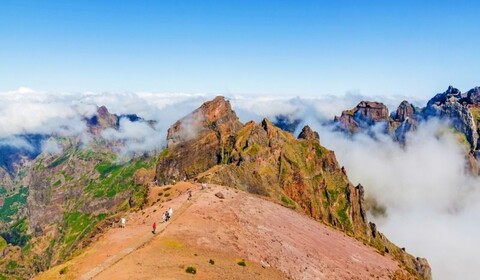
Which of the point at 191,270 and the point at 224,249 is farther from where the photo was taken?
the point at 224,249

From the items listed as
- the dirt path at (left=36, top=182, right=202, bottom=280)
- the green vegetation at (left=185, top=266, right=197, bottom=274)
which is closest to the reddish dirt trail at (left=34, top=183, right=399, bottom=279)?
the dirt path at (left=36, top=182, right=202, bottom=280)

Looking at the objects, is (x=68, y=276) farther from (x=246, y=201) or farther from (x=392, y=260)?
(x=392, y=260)

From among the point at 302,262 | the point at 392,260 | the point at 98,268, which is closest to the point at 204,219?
the point at 302,262

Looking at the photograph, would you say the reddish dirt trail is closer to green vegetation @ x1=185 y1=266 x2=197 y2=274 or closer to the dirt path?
the dirt path

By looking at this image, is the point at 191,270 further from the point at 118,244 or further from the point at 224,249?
the point at 118,244

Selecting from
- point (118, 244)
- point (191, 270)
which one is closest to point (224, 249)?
point (191, 270)

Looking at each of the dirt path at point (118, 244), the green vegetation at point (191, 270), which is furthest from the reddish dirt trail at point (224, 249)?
the green vegetation at point (191, 270)

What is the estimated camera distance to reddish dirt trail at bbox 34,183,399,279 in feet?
210

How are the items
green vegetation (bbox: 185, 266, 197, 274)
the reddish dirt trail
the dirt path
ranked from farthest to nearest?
the dirt path < the reddish dirt trail < green vegetation (bbox: 185, 266, 197, 274)

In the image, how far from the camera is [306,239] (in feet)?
322

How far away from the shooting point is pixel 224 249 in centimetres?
7562

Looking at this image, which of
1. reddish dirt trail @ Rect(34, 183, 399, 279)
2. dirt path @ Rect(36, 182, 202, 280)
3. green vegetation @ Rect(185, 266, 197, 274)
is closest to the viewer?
green vegetation @ Rect(185, 266, 197, 274)

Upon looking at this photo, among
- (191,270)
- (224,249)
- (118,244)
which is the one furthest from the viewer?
(118,244)

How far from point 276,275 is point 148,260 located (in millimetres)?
22029
